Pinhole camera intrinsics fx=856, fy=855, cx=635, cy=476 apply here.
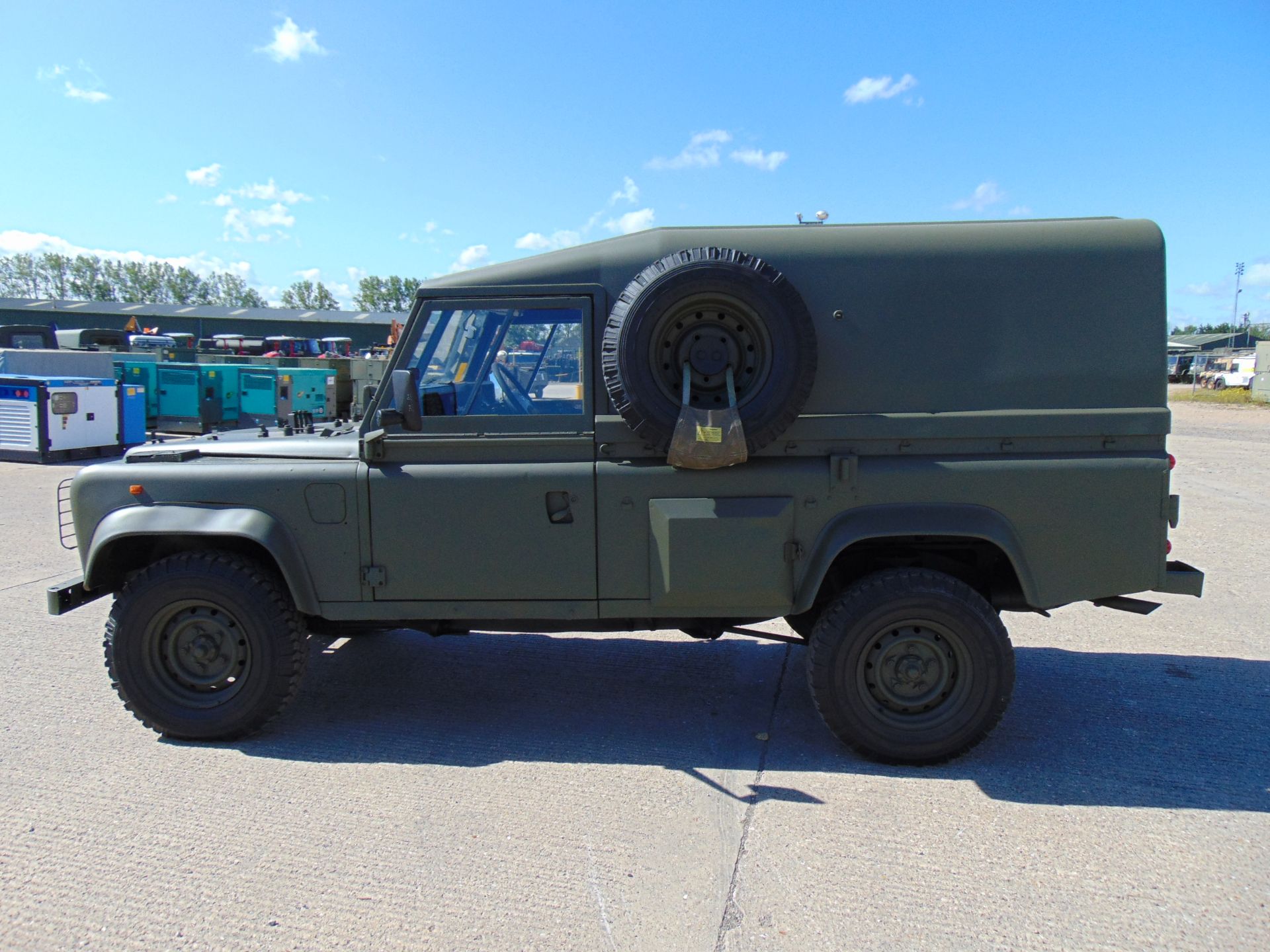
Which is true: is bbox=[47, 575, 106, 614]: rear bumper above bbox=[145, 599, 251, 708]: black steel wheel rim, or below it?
above

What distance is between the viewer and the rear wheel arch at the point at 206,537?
3932mm

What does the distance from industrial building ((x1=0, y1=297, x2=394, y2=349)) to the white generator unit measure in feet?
156

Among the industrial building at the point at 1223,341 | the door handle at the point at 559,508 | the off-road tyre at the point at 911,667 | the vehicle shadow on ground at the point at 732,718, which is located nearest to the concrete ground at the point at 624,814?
the vehicle shadow on ground at the point at 732,718

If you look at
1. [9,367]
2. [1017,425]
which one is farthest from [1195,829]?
[9,367]

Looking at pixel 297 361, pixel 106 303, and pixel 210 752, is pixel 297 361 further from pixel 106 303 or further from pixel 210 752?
pixel 106 303

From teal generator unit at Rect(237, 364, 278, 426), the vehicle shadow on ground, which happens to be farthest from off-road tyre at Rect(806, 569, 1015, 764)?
teal generator unit at Rect(237, 364, 278, 426)

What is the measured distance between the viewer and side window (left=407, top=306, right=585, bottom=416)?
3969mm

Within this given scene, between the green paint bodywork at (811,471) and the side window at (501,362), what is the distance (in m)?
0.07

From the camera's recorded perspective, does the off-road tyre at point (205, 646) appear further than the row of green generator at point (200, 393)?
No

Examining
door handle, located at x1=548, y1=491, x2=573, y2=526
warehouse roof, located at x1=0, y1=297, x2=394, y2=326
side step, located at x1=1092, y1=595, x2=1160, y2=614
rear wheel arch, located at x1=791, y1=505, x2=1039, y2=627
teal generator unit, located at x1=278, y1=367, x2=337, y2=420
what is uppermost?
warehouse roof, located at x1=0, y1=297, x2=394, y2=326

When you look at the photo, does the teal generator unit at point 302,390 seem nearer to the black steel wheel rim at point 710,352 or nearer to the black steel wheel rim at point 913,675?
the black steel wheel rim at point 710,352

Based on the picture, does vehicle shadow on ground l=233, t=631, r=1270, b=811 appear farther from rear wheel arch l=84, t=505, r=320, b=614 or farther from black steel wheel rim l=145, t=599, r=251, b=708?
rear wheel arch l=84, t=505, r=320, b=614

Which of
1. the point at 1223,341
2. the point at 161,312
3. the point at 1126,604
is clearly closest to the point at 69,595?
the point at 1126,604

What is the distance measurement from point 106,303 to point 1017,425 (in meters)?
79.2
